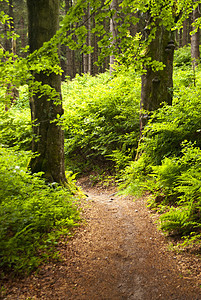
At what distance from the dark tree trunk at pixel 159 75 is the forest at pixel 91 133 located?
0.03m

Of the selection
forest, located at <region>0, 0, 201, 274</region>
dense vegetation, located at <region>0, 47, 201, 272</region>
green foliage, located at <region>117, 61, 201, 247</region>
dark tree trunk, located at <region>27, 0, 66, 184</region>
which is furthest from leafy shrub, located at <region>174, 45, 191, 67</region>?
dark tree trunk, located at <region>27, 0, 66, 184</region>

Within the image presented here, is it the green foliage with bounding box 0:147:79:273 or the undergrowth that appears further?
the undergrowth

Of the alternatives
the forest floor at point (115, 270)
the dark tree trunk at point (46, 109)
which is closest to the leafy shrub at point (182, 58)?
the dark tree trunk at point (46, 109)

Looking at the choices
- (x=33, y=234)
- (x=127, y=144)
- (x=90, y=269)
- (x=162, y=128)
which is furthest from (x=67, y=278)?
(x=127, y=144)

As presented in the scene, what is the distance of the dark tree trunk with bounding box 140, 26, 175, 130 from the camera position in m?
6.67

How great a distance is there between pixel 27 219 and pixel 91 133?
251 inches

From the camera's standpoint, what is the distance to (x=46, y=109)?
203 inches

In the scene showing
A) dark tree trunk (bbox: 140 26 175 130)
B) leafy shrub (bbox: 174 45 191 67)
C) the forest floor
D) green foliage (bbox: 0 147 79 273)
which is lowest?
the forest floor

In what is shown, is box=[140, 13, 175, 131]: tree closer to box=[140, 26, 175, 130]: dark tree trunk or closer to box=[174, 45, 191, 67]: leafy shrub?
box=[140, 26, 175, 130]: dark tree trunk

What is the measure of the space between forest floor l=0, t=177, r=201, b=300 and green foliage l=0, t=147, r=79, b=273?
216mm

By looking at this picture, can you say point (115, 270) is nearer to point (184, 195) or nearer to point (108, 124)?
point (184, 195)

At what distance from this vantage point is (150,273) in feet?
9.62

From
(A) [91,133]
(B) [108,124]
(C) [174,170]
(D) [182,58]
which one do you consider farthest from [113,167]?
(D) [182,58]

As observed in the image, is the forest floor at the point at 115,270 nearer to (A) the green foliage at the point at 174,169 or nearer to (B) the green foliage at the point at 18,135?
(A) the green foliage at the point at 174,169
